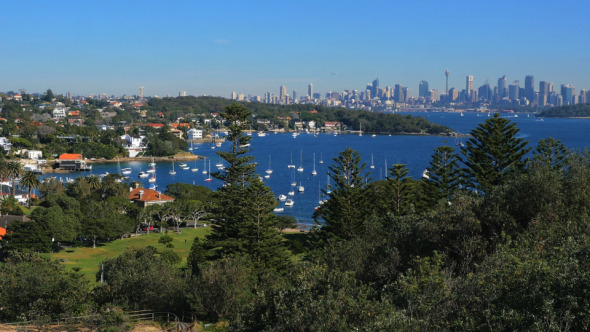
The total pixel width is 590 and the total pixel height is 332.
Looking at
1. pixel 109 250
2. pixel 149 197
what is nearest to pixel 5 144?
pixel 149 197

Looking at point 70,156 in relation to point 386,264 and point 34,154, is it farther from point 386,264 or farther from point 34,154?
point 386,264

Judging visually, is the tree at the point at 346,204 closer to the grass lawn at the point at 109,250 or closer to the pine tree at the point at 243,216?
the pine tree at the point at 243,216

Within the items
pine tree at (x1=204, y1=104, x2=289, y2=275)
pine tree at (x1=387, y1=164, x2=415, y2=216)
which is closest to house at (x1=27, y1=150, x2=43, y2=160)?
pine tree at (x1=204, y1=104, x2=289, y2=275)

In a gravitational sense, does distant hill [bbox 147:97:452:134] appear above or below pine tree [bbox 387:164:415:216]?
above

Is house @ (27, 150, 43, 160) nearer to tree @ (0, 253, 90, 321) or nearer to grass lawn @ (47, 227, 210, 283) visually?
grass lawn @ (47, 227, 210, 283)

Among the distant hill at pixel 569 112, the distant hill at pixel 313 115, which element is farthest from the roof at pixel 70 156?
the distant hill at pixel 569 112

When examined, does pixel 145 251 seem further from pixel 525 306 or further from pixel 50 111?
pixel 50 111
